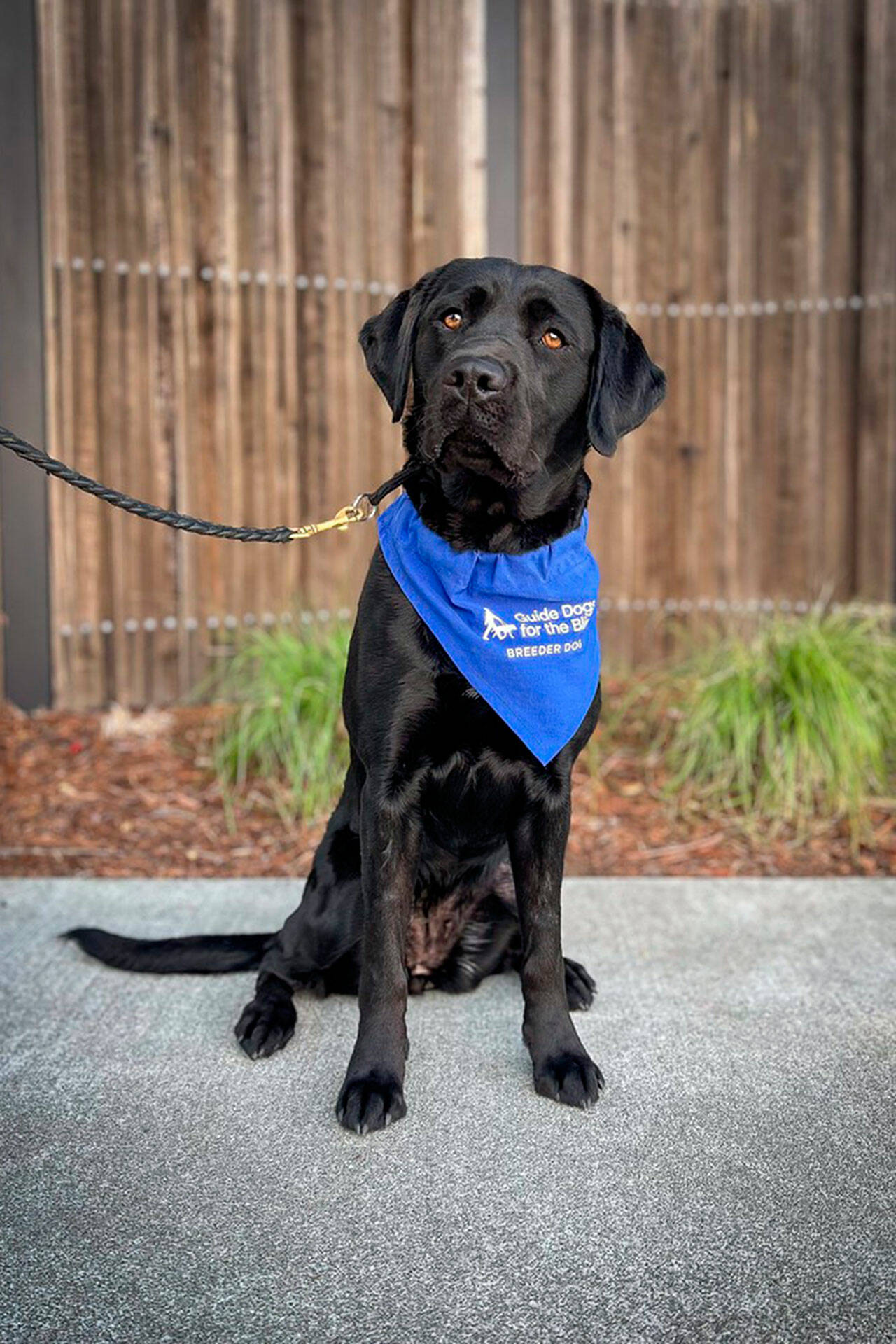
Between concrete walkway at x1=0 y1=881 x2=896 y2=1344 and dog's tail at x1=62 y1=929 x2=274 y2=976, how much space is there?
0.14ft

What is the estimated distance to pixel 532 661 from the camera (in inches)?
84.2

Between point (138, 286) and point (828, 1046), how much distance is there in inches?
145

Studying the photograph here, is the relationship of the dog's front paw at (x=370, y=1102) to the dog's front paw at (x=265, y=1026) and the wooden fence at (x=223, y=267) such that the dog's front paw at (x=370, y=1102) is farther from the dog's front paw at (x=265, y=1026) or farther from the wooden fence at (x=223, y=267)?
the wooden fence at (x=223, y=267)

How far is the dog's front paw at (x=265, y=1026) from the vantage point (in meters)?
2.23

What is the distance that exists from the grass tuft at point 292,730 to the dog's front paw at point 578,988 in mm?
1438

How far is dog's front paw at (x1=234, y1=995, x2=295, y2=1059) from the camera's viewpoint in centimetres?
223

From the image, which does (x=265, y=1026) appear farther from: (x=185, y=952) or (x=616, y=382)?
(x=616, y=382)

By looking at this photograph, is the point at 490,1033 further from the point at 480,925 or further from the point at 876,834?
the point at 876,834

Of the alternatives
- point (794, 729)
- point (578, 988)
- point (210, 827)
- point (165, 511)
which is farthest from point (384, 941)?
point (794, 729)

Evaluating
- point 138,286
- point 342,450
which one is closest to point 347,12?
point 138,286

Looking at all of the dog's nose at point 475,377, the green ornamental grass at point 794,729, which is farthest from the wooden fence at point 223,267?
the dog's nose at point 475,377

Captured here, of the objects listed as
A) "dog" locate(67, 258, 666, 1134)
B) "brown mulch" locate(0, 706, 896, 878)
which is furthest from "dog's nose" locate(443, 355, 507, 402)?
"brown mulch" locate(0, 706, 896, 878)

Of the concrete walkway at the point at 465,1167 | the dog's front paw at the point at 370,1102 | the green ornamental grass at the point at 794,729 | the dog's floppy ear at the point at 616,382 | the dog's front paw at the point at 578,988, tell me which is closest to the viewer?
the concrete walkway at the point at 465,1167

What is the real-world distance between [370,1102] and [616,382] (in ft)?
4.41
